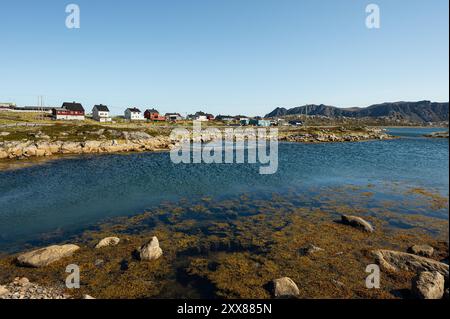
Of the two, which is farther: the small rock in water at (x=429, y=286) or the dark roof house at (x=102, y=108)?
the dark roof house at (x=102, y=108)

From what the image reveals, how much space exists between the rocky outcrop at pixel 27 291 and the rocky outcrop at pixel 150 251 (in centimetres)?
495

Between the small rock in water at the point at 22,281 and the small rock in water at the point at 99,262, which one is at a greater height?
the small rock in water at the point at 22,281

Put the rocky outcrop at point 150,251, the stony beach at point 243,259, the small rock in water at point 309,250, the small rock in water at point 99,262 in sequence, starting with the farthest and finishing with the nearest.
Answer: the small rock in water at point 309,250 < the rocky outcrop at point 150,251 < the small rock in water at point 99,262 < the stony beach at point 243,259

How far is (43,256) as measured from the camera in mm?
17484

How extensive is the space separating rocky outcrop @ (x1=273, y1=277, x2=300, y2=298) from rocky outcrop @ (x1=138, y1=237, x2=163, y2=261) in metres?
8.34

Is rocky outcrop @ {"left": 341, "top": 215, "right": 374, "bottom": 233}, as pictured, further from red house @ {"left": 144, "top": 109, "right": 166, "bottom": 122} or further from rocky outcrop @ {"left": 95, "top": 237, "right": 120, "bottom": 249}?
red house @ {"left": 144, "top": 109, "right": 166, "bottom": 122}

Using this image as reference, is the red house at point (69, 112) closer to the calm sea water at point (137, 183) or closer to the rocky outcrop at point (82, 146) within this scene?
the rocky outcrop at point (82, 146)

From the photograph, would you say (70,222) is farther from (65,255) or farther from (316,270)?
(316,270)

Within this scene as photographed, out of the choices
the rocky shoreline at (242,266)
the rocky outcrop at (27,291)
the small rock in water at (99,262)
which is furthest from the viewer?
the small rock in water at (99,262)

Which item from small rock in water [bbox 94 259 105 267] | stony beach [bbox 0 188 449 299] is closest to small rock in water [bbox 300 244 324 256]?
stony beach [bbox 0 188 449 299]

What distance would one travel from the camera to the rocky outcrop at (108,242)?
1995 centimetres

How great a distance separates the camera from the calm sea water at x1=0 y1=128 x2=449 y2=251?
2666cm

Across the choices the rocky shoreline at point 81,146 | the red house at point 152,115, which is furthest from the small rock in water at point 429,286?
the red house at point 152,115
